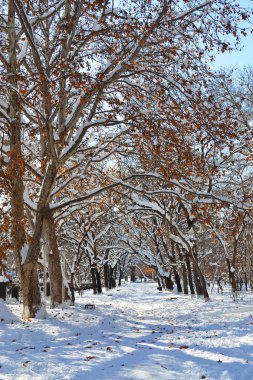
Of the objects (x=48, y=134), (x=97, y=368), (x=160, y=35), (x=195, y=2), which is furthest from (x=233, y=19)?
(x=97, y=368)

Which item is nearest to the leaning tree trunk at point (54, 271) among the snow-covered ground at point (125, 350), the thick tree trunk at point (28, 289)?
the thick tree trunk at point (28, 289)

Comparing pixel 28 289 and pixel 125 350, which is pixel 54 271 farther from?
pixel 125 350

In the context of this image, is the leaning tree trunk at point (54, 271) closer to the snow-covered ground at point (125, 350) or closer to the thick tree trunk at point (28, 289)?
the thick tree trunk at point (28, 289)

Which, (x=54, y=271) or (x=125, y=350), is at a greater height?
(x=54, y=271)

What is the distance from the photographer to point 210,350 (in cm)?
680

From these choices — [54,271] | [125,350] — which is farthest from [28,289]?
[125,350]

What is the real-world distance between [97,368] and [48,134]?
568cm

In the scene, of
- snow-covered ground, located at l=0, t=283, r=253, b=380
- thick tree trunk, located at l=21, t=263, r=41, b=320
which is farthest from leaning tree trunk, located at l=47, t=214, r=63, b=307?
snow-covered ground, located at l=0, t=283, r=253, b=380

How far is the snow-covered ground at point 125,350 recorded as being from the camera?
18.0ft

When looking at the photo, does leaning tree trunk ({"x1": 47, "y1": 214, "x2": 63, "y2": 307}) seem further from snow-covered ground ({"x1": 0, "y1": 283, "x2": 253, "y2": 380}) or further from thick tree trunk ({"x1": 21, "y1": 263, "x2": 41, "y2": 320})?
snow-covered ground ({"x1": 0, "y1": 283, "x2": 253, "y2": 380})

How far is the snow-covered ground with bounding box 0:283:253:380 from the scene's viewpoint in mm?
5477

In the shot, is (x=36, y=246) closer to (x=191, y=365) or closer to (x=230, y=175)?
(x=191, y=365)

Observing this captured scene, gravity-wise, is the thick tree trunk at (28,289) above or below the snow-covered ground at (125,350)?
above

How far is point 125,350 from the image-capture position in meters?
7.23
